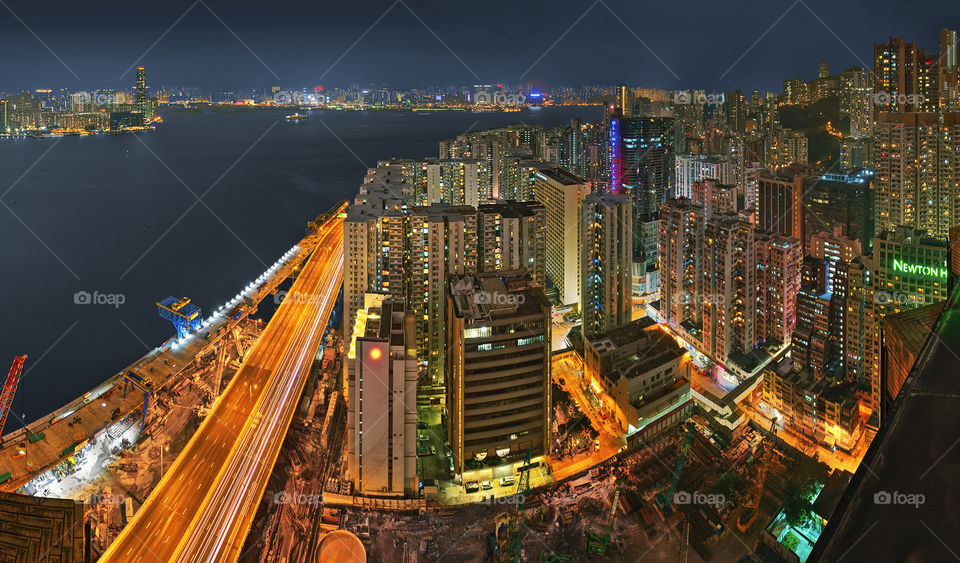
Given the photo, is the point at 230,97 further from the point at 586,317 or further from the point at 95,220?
the point at 586,317

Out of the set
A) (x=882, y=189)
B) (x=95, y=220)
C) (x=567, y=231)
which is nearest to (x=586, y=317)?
(x=567, y=231)

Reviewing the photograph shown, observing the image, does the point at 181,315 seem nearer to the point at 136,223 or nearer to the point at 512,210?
the point at 512,210

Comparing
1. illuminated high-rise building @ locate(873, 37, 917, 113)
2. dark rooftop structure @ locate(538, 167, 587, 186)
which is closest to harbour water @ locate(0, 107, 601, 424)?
dark rooftop structure @ locate(538, 167, 587, 186)

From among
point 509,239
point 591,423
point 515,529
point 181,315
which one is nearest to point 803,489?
point 591,423

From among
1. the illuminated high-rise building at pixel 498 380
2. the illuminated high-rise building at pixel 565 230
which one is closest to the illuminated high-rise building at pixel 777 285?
the illuminated high-rise building at pixel 565 230

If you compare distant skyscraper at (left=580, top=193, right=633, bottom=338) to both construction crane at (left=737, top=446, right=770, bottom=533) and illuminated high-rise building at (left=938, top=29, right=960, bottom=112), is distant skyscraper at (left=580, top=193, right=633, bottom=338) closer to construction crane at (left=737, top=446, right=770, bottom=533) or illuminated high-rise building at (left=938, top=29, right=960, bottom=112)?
construction crane at (left=737, top=446, right=770, bottom=533)

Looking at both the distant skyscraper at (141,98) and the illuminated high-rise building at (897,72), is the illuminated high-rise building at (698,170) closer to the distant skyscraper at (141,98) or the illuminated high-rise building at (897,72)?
the illuminated high-rise building at (897,72)
